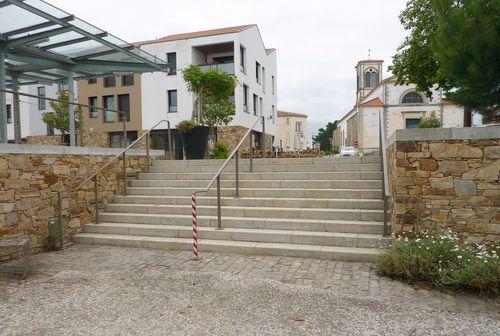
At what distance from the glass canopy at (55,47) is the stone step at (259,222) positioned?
378cm

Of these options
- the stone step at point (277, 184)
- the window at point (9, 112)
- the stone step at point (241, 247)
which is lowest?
the stone step at point (241, 247)

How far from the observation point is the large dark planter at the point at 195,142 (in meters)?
11.4

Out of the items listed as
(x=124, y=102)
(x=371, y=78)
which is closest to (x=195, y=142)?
(x=124, y=102)

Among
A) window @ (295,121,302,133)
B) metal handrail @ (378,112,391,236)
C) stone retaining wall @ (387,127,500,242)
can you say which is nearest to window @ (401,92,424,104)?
window @ (295,121,302,133)

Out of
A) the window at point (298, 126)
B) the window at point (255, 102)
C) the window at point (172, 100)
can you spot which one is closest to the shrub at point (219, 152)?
the window at point (172, 100)

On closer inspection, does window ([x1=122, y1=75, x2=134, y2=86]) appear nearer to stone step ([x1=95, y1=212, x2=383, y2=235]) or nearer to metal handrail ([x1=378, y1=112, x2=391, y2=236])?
stone step ([x1=95, y1=212, x2=383, y2=235])

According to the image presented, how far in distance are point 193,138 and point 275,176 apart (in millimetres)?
4394

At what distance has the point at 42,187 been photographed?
21.0 ft

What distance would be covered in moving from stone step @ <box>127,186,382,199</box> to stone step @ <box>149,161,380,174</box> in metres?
0.93

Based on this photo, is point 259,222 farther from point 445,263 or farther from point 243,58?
point 243,58

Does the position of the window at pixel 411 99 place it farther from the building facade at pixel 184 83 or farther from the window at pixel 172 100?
the window at pixel 172 100

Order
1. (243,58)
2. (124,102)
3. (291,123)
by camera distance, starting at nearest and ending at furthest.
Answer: (243,58) < (124,102) < (291,123)

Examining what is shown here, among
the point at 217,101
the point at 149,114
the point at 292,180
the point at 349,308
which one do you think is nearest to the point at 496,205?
the point at 349,308

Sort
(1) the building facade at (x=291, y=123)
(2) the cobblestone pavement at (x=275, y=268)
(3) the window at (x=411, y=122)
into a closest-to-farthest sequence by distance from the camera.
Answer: (2) the cobblestone pavement at (x=275, y=268)
(3) the window at (x=411, y=122)
(1) the building facade at (x=291, y=123)
